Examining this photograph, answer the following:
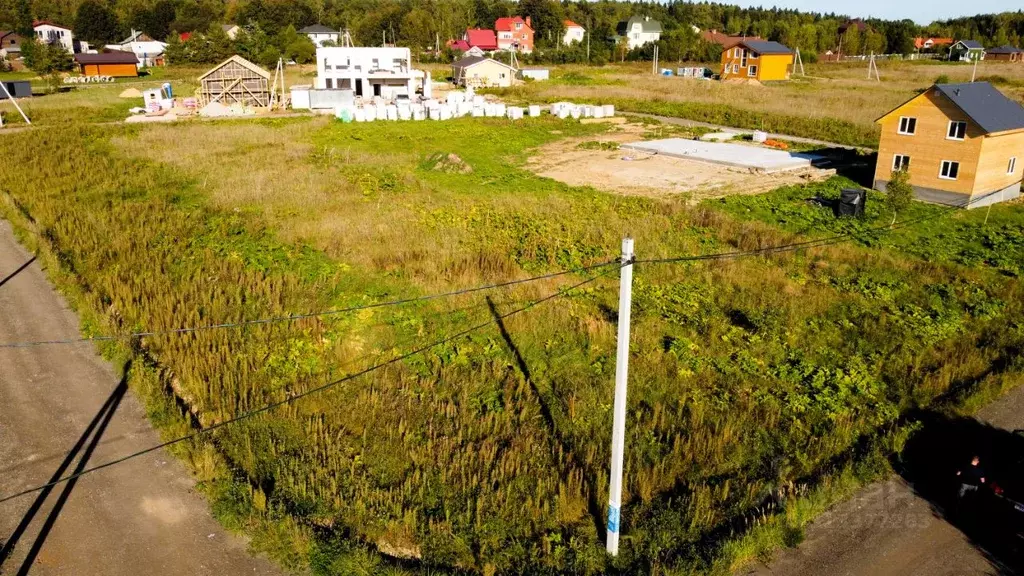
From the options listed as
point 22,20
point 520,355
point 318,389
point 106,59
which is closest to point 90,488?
point 318,389

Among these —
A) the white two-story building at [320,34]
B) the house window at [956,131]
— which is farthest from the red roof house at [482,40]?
the house window at [956,131]

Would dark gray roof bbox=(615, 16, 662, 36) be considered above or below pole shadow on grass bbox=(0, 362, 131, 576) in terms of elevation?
above

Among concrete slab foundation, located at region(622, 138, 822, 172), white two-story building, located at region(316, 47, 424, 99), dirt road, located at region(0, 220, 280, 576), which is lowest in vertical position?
dirt road, located at region(0, 220, 280, 576)

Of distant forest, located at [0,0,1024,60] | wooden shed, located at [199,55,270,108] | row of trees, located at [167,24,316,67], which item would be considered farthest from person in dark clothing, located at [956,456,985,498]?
distant forest, located at [0,0,1024,60]

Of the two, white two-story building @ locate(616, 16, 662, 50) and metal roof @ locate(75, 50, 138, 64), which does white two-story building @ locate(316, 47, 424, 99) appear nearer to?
metal roof @ locate(75, 50, 138, 64)

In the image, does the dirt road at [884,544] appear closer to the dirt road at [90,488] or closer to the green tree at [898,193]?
the dirt road at [90,488]

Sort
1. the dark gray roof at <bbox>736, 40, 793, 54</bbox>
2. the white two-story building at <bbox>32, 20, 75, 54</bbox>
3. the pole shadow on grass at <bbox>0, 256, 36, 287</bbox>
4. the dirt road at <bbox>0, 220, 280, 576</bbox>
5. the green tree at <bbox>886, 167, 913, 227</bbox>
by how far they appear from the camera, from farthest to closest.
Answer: the white two-story building at <bbox>32, 20, 75, 54</bbox>, the dark gray roof at <bbox>736, 40, 793, 54</bbox>, the green tree at <bbox>886, 167, 913, 227</bbox>, the pole shadow on grass at <bbox>0, 256, 36, 287</bbox>, the dirt road at <bbox>0, 220, 280, 576</bbox>

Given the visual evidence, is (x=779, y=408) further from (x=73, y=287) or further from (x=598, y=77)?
(x=598, y=77)
